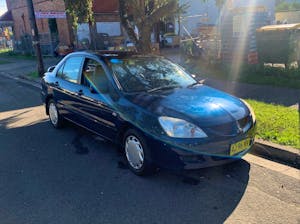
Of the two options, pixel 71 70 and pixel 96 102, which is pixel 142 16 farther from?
pixel 96 102

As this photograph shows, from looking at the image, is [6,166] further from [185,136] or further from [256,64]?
[256,64]

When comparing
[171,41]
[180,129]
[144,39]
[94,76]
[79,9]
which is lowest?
[171,41]

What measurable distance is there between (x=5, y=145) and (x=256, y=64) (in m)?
7.66

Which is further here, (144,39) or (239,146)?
(144,39)

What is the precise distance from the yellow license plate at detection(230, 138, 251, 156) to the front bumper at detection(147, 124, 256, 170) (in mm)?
49

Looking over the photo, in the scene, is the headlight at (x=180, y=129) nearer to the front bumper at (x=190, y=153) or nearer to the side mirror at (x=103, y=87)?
the front bumper at (x=190, y=153)

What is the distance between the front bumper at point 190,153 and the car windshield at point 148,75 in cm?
105

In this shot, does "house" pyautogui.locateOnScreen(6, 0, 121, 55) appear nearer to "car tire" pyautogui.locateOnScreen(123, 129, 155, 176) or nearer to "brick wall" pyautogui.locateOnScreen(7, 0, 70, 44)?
"brick wall" pyautogui.locateOnScreen(7, 0, 70, 44)

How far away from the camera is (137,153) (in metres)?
3.91

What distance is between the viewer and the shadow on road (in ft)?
10.4

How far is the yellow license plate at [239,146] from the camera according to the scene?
3.61m

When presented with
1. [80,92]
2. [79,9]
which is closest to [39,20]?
[79,9]

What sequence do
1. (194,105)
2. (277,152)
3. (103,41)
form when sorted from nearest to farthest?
(194,105), (277,152), (103,41)

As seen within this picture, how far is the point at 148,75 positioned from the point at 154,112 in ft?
3.67
